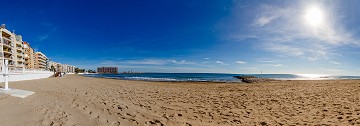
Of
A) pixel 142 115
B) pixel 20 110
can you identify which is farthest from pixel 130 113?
pixel 20 110

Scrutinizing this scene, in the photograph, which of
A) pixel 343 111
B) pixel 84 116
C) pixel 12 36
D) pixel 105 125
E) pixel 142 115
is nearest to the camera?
pixel 105 125

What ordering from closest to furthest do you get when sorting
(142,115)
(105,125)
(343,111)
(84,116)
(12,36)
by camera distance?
1. (105,125)
2. (84,116)
3. (142,115)
4. (343,111)
5. (12,36)

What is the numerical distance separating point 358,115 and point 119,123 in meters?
7.55

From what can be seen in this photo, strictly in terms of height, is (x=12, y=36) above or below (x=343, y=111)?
above

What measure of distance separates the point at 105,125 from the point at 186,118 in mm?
2449

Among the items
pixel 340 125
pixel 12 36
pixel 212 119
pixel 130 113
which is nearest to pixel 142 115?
pixel 130 113

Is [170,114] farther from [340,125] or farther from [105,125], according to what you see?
[340,125]

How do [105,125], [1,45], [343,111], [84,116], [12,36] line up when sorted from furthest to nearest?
[12,36]
[1,45]
[343,111]
[84,116]
[105,125]

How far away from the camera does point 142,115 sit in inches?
240

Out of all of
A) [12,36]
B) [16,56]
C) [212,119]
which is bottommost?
[212,119]

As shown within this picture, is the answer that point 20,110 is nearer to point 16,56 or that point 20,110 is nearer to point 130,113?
point 130,113

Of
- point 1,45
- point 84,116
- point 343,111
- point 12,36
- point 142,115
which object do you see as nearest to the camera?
point 84,116

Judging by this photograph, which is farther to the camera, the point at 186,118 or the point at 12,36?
the point at 12,36

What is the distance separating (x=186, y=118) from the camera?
589 centimetres
